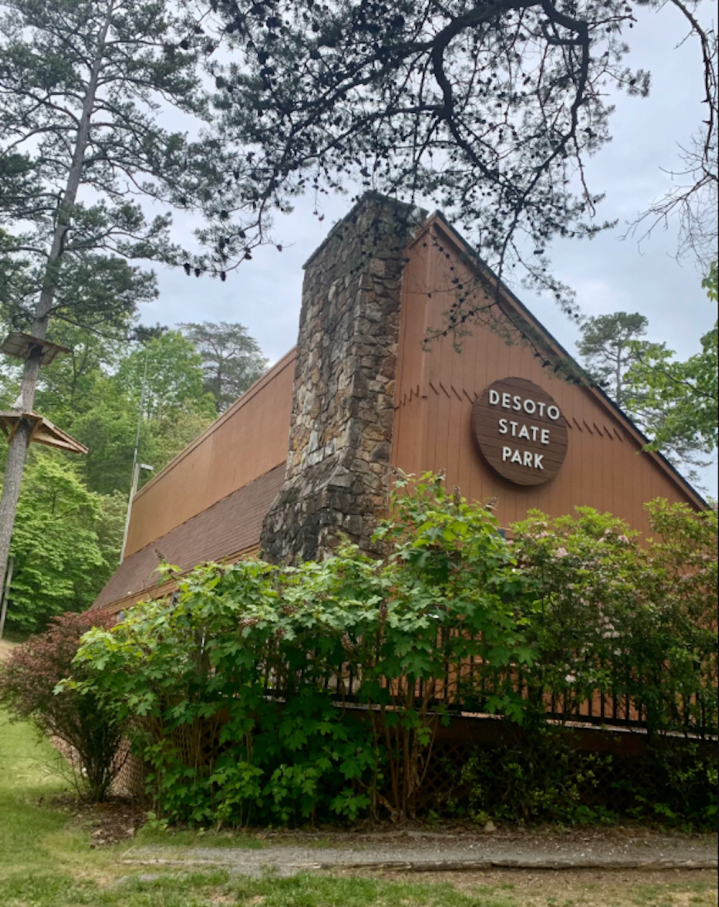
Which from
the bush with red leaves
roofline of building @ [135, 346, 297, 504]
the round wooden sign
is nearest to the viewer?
the bush with red leaves

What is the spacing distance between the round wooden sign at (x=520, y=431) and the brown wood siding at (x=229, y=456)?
334 centimetres

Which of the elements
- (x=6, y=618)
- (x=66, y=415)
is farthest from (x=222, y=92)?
(x=66, y=415)

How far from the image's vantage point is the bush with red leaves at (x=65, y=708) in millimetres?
6602

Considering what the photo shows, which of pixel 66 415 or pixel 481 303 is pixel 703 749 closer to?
pixel 481 303

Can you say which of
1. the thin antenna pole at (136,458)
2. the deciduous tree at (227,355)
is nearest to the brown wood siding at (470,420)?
the thin antenna pole at (136,458)

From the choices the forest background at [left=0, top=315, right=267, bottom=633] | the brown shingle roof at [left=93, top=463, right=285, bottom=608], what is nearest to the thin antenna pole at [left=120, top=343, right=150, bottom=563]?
the forest background at [left=0, top=315, right=267, bottom=633]

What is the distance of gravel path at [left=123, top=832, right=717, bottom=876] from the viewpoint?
14.9 feet

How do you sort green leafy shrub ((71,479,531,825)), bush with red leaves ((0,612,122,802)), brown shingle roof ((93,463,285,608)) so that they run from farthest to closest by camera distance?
brown shingle roof ((93,463,285,608))
bush with red leaves ((0,612,122,802))
green leafy shrub ((71,479,531,825))

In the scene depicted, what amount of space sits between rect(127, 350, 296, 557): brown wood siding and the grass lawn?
6828mm

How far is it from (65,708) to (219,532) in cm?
578

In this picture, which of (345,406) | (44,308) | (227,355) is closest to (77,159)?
(44,308)

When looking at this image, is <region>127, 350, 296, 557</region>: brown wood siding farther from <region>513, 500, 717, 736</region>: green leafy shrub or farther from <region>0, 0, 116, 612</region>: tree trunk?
<region>513, 500, 717, 736</region>: green leafy shrub

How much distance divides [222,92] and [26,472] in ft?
68.7

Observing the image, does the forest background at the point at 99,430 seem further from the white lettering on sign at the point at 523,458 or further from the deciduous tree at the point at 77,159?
the white lettering on sign at the point at 523,458
